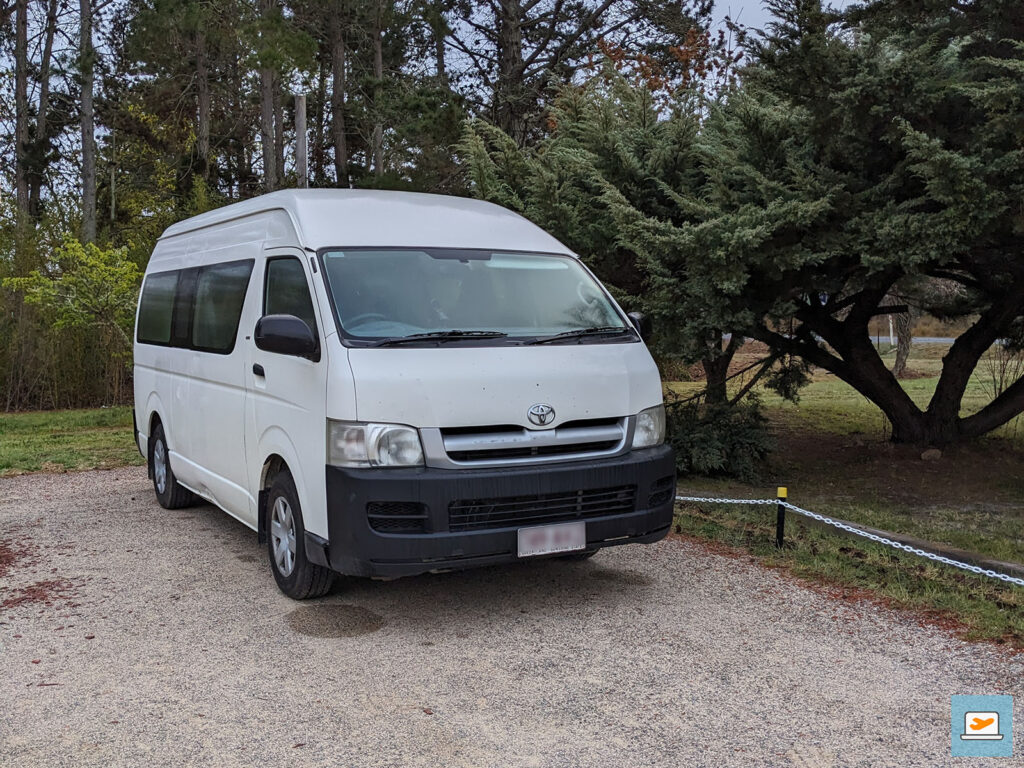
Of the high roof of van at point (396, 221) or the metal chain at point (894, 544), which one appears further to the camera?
the high roof of van at point (396, 221)

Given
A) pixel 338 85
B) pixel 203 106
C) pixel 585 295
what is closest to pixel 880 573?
pixel 585 295

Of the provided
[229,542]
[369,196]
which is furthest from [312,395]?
[229,542]

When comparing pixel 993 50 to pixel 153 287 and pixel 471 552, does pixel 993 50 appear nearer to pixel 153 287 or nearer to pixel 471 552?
pixel 471 552

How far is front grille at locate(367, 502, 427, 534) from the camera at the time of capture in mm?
4656

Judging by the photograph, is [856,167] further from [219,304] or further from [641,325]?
[219,304]

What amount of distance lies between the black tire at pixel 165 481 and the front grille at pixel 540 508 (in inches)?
165

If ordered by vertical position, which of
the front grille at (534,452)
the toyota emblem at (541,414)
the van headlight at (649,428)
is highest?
the toyota emblem at (541,414)

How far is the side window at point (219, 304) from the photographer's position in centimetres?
620

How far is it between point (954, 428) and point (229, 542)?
7.89 m

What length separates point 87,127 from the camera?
2203 cm

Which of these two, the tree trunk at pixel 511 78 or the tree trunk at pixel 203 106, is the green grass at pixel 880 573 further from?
the tree trunk at pixel 203 106

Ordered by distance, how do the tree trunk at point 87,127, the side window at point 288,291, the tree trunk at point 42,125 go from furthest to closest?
1. the tree trunk at point 42,125
2. the tree trunk at point 87,127
3. the side window at point 288,291

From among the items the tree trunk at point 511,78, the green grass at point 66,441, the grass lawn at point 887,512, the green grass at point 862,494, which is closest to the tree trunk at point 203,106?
the tree trunk at point 511,78

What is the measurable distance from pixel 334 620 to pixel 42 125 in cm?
2563
